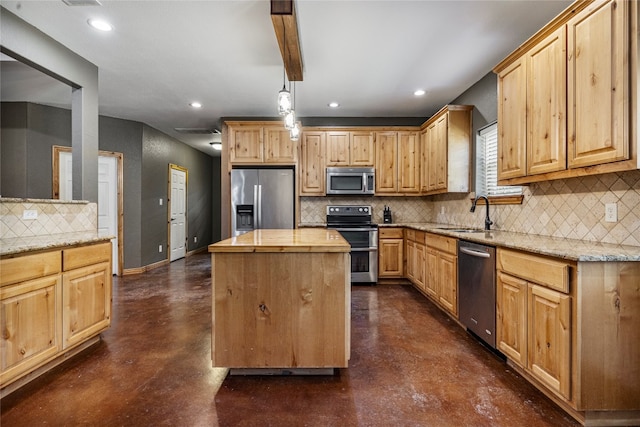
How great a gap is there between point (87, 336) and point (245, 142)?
317 centimetres

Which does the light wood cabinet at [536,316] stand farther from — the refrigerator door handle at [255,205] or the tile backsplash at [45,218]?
the tile backsplash at [45,218]

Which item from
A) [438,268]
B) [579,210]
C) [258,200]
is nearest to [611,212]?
[579,210]

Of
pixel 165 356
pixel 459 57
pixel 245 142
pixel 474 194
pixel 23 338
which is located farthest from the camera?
A: pixel 245 142

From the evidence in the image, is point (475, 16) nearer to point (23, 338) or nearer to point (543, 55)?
point (543, 55)

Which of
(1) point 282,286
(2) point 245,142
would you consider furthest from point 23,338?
(2) point 245,142

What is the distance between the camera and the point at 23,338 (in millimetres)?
1917

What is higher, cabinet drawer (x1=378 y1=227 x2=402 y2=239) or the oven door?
cabinet drawer (x1=378 y1=227 x2=402 y2=239)

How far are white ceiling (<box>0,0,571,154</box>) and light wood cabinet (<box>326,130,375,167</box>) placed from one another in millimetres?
460

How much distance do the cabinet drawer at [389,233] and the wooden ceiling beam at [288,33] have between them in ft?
8.04

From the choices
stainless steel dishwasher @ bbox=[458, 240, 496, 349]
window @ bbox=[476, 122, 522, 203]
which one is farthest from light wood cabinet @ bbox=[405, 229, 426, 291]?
stainless steel dishwasher @ bbox=[458, 240, 496, 349]

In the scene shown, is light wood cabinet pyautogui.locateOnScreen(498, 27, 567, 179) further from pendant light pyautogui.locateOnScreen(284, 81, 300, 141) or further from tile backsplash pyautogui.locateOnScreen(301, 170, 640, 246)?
pendant light pyautogui.locateOnScreen(284, 81, 300, 141)

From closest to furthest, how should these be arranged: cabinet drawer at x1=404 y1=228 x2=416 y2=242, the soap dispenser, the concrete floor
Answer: the concrete floor, cabinet drawer at x1=404 y1=228 x2=416 y2=242, the soap dispenser

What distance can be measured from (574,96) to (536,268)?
1078 mm

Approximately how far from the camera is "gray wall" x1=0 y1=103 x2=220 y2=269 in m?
4.30
